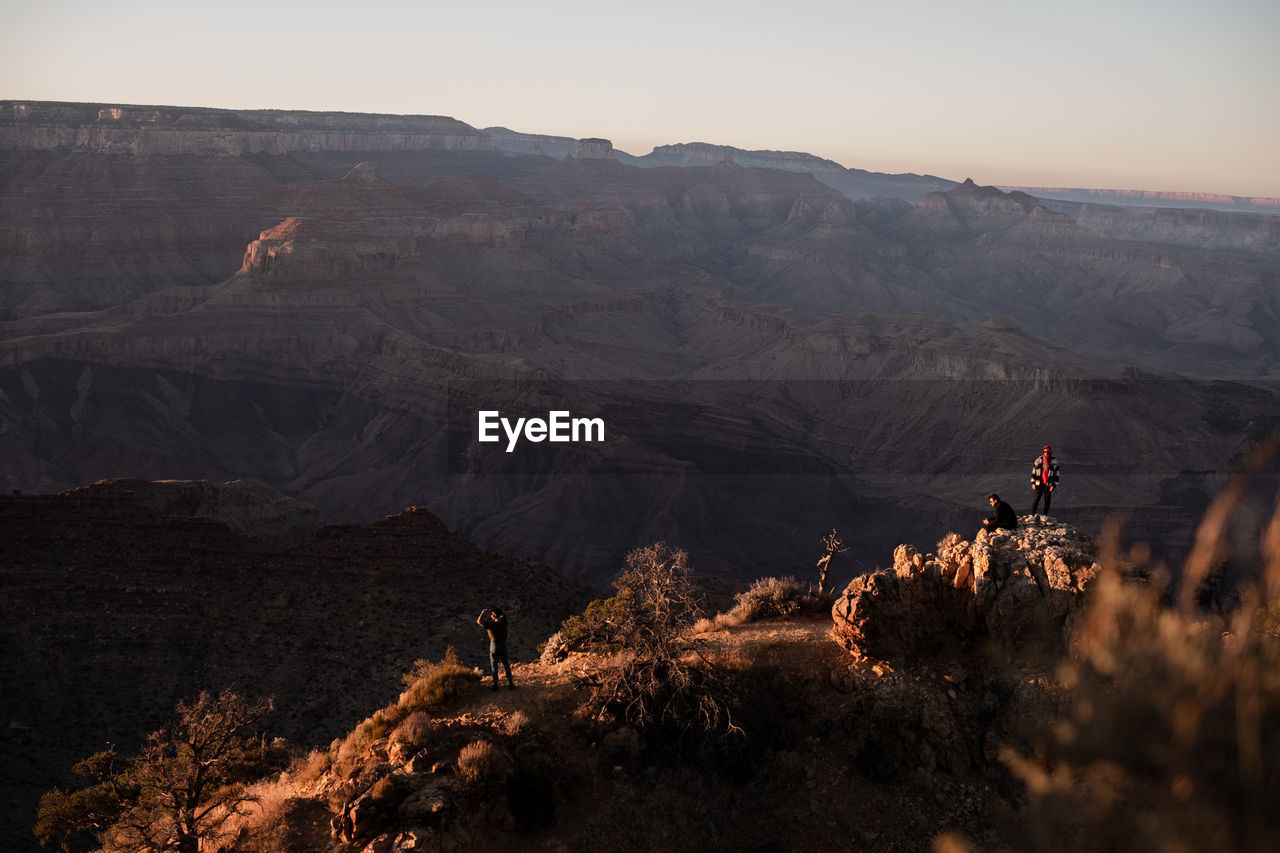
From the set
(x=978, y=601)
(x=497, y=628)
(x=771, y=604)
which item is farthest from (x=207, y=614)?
(x=978, y=601)

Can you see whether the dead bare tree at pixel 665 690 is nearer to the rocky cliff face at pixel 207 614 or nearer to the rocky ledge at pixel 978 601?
the rocky ledge at pixel 978 601

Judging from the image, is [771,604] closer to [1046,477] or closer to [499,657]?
[1046,477]

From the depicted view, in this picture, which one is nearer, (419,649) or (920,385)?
(419,649)

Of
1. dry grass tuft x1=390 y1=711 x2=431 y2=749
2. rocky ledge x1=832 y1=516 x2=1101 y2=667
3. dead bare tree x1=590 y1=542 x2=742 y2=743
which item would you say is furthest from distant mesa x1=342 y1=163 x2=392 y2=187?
dry grass tuft x1=390 y1=711 x2=431 y2=749

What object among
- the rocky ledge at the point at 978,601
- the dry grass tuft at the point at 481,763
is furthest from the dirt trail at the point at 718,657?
the dry grass tuft at the point at 481,763

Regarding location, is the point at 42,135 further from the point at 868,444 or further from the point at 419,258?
the point at 868,444

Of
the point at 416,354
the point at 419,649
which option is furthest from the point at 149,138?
the point at 419,649

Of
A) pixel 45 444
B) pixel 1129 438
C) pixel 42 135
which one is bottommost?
pixel 45 444

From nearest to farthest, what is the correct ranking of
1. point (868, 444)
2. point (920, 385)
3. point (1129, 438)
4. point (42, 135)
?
point (1129, 438) < point (868, 444) < point (920, 385) < point (42, 135)
